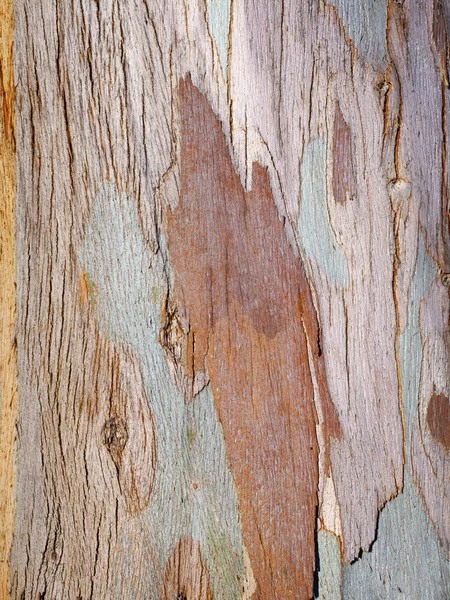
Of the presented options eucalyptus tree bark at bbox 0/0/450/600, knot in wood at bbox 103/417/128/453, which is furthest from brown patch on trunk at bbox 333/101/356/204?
knot in wood at bbox 103/417/128/453

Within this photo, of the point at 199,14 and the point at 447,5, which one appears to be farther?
the point at 447,5

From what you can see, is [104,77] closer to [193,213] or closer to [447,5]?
[193,213]

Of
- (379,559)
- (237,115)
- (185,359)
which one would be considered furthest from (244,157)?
(379,559)

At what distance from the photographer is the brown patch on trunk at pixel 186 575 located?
0.94 m

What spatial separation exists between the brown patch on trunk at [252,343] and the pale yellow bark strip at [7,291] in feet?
1.04

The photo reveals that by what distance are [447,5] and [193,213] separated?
66cm

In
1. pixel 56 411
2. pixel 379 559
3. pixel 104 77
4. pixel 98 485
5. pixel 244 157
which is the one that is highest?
pixel 104 77

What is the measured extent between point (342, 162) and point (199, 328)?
1.33 ft

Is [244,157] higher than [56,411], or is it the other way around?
[244,157]

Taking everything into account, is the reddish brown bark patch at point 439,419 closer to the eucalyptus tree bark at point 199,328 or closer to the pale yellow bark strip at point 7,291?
the eucalyptus tree bark at point 199,328

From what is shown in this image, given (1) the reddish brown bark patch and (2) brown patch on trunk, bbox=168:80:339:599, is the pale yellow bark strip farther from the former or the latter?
(1) the reddish brown bark patch

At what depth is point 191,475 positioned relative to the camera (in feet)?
3.12

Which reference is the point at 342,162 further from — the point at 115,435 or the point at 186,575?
the point at 186,575

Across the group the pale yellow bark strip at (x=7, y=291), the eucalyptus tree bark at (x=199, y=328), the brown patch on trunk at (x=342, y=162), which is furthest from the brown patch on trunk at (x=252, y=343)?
the pale yellow bark strip at (x=7, y=291)
